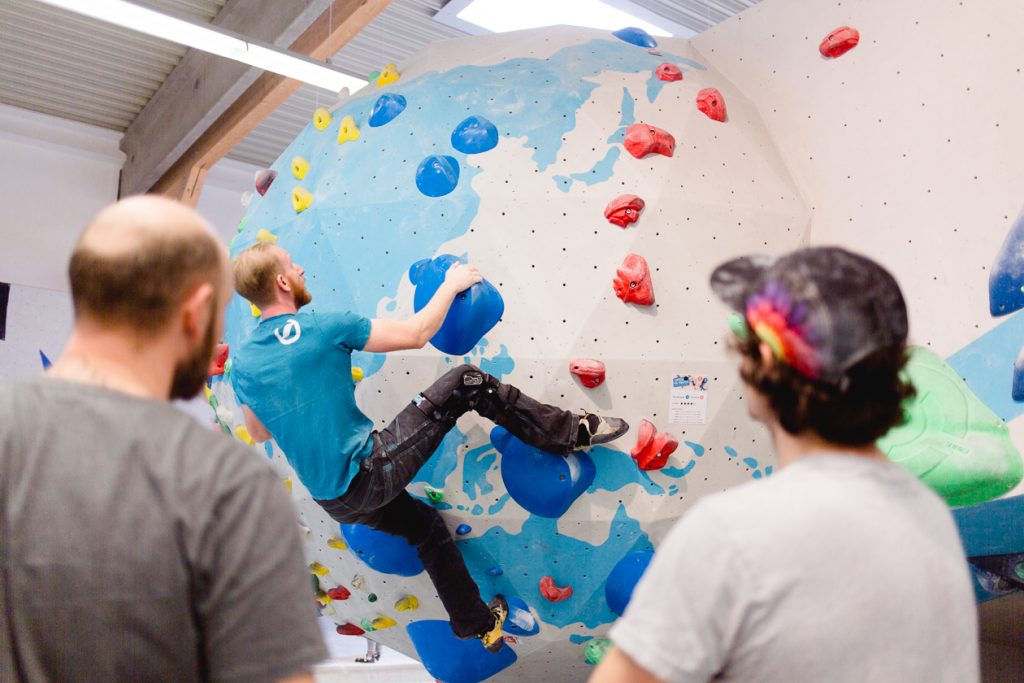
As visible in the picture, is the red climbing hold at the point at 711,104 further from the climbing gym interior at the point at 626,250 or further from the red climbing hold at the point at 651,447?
the red climbing hold at the point at 651,447

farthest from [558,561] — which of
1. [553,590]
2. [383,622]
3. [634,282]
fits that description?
[634,282]

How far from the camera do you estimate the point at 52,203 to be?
8.73 m

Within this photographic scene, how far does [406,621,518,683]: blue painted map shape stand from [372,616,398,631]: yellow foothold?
0.08 m

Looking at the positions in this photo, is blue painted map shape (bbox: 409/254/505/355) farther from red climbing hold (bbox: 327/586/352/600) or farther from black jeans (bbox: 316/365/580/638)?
red climbing hold (bbox: 327/586/352/600)

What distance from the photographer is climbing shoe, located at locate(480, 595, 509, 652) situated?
10.7 feet

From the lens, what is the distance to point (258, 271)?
10.0ft

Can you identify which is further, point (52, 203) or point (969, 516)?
point (52, 203)

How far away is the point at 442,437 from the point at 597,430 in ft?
1.74

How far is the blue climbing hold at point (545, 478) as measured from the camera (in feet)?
10.3

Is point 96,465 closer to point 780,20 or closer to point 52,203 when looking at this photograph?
point 780,20

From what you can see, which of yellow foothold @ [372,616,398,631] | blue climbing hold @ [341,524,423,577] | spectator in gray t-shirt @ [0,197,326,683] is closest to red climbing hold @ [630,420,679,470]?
blue climbing hold @ [341,524,423,577]

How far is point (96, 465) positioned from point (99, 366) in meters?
0.15

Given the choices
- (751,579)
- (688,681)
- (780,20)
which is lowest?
(688,681)

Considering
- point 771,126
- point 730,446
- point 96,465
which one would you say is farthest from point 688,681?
point 771,126
